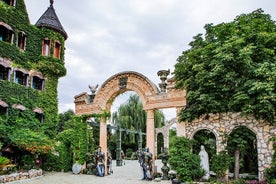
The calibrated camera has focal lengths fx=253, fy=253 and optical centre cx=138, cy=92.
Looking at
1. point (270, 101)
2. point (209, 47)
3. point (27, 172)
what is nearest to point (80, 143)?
point (27, 172)

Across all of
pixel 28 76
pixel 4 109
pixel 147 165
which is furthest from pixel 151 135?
pixel 28 76

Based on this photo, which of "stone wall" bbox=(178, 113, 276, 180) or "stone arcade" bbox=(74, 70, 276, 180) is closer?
"stone wall" bbox=(178, 113, 276, 180)

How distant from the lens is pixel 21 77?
1769cm

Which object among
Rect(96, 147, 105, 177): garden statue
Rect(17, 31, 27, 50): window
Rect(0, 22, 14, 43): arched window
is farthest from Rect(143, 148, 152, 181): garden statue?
Rect(0, 22, 14, 43): arched window

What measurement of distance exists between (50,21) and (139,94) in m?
10.8

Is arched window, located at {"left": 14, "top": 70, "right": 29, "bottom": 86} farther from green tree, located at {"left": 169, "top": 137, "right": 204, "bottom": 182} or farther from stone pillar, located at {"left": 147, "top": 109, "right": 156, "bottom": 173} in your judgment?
green tree, located at {"left": 169, "top": 137, "right": 204, "bottom": 182}

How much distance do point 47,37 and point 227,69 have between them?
1410 cm

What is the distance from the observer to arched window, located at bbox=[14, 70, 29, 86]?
17.3 m

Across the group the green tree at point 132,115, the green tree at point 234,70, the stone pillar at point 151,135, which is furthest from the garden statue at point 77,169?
the green tree at point 132,115

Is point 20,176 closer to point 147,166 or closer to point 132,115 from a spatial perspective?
point 147,166

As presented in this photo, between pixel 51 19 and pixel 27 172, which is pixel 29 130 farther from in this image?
pixel 51 19

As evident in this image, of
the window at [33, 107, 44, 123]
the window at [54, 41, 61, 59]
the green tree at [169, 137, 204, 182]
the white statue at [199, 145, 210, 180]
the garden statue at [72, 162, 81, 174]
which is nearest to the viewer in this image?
the green tree at [169, 137, 204, 182]

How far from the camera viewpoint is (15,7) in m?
17.7

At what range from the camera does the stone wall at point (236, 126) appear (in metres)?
9.98
